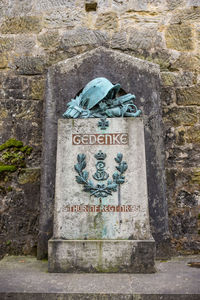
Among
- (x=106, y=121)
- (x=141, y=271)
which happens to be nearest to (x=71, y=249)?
(x=141, y=271)

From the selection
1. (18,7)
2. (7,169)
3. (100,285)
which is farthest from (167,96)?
(100,285)

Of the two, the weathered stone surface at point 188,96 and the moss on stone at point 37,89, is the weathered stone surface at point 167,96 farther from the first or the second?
the moss on stone at point 37,89

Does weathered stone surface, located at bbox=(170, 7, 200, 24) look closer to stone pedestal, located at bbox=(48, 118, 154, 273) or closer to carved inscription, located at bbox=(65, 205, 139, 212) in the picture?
stone pedestal, located at bbox=(48, 118, 154, 273)

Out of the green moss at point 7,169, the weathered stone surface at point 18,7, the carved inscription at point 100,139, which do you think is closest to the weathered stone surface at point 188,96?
the carved inscription at point 100,139

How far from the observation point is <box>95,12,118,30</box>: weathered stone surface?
4.53 m

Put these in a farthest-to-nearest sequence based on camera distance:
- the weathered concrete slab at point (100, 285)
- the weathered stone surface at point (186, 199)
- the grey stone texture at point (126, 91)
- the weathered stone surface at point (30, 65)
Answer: the weathered stone surface at point (30, 65) < the weathered stone surface at point (186, 199) < the grey stone texture at point (126, 91) < the weathered concrete slab at point (100, 285)

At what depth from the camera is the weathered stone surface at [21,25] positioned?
15.0 ft

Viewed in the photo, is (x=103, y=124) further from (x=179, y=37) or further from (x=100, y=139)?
(x=179, y=37)

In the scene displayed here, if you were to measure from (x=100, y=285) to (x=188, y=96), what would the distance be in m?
2.81

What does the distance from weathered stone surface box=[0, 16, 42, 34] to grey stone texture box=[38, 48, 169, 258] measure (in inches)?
39.6

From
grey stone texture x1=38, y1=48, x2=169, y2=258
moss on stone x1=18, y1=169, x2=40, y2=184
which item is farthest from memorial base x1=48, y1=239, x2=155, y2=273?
moss on stone x1=18, y1=169, x2=40, y2=184

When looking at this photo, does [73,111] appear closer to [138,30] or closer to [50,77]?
[50,77]

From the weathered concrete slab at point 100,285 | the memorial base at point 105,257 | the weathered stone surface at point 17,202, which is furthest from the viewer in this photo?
the weathered stone surface at point 17,202

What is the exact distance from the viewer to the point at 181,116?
4254 mm
